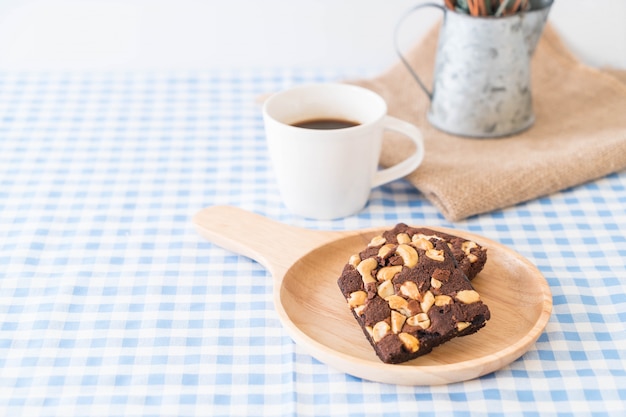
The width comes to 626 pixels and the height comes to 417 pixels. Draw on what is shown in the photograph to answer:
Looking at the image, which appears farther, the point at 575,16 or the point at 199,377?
the point at 575,16

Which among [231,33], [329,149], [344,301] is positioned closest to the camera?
[344,301]

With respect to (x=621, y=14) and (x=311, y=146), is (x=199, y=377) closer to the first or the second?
(x=311, y=146)

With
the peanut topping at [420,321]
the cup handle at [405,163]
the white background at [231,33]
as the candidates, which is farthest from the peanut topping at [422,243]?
the white background at [231,33]

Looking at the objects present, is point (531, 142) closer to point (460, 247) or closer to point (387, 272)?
point (460, 247)

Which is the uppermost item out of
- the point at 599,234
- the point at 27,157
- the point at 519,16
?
the point at 519,16

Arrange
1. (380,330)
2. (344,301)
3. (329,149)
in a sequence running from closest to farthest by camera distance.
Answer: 1. (380,330)
2. (344,301)
3. (329,149)

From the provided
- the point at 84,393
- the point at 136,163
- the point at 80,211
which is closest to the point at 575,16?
the point at 136,163

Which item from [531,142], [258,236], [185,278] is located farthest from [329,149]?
[531,142]
